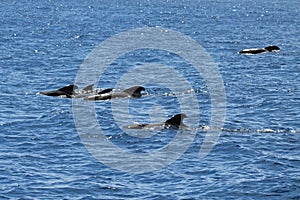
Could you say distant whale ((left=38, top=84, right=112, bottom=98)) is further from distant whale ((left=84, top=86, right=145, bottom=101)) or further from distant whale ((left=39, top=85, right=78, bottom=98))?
distant whale ((left=84, top=86, right=145, bottom=101))

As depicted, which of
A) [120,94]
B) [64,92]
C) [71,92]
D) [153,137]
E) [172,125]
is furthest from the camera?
→ [71,92]

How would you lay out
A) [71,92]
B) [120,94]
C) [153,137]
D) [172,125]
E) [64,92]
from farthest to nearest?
[71,92], [64,92], [120,94], [172,125], [153,137]

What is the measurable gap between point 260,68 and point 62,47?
24868mm

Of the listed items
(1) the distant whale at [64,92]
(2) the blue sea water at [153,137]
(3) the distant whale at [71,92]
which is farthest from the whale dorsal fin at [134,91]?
(1) the distant whale at [64,92]

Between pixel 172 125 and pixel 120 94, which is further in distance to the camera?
pixel 120 94

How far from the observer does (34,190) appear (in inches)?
1015

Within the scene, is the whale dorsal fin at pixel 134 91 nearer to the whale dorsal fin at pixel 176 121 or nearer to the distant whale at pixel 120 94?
the distant whale at pixel 120 94

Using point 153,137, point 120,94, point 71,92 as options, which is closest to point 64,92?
point 71,92

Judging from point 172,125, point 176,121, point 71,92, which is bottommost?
point 172,125

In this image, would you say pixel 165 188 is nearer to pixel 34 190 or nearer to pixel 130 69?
pixel 34 190

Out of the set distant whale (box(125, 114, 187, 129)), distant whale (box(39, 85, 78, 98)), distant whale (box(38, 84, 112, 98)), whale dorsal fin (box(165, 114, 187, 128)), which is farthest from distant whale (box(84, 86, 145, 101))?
whale dorsal fin (box(165, 114, 187, 128))

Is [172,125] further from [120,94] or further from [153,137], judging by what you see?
[120,94]

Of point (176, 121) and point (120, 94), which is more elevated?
point (120, 94)

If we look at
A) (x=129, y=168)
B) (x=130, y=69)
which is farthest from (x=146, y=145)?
(x=130, y=69)
